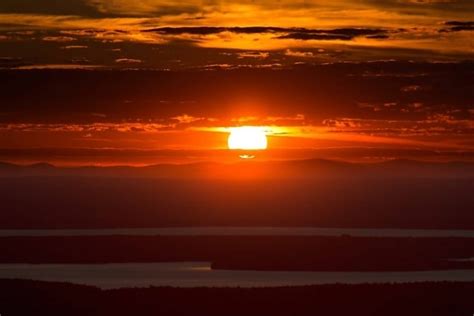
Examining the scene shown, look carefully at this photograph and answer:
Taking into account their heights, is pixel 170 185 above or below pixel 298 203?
above

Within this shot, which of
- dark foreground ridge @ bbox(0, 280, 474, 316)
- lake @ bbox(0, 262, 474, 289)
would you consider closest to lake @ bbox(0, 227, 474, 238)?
lake @ bbox(0, 262, 474, 289)

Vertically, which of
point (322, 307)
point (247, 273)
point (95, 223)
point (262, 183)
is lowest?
point (322, 307)

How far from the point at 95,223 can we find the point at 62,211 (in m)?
14.5

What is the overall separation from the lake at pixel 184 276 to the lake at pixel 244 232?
66.3 ft

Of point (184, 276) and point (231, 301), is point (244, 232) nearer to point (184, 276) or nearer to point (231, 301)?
point (184, 276)

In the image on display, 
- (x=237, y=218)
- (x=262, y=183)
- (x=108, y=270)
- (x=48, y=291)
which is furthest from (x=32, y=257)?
(x=262, y=183)

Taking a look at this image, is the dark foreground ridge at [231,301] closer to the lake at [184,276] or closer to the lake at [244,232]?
the lake at [184,276]

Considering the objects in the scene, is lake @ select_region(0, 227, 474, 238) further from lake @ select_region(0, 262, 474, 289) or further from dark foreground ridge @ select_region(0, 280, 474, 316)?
dark foreground ridge @ select_region(0, 280, 474, 316)

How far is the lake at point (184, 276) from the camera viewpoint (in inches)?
2000

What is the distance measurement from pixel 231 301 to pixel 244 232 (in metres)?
42.8

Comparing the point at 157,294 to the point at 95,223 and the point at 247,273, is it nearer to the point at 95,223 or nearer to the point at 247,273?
the point at 247,273

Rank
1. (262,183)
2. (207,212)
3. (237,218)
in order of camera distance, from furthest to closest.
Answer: (262,183) → (207,212) → (237,218)

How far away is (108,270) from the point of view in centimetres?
5641

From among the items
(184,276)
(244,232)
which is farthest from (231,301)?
(244,232)
